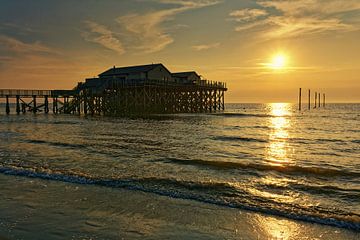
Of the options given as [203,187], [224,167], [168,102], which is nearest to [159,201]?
[203,187]

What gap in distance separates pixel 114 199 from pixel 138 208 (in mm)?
895

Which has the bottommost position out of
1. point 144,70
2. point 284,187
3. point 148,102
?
point 284,187

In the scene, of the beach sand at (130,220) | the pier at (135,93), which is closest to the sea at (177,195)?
the beach sand at (130,220)

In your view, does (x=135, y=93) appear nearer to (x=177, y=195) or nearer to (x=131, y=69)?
(x=131, y=69)

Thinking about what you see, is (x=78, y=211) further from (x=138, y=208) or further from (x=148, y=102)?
(x=148, y=102)

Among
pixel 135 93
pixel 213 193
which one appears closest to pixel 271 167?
pixel 213 193

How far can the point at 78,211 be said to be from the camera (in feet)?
20.5

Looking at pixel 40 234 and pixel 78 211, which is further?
pixel 78 211

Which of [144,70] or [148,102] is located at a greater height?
[144,70]

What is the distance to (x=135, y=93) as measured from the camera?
45344mm

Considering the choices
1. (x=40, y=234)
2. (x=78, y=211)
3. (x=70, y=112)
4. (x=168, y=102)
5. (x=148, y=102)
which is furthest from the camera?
(x=70, y=112)

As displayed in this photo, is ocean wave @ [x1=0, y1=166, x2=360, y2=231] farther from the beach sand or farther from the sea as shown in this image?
the beach sand

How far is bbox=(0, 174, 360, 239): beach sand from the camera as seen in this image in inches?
204

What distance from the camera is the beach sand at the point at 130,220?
5184mm
